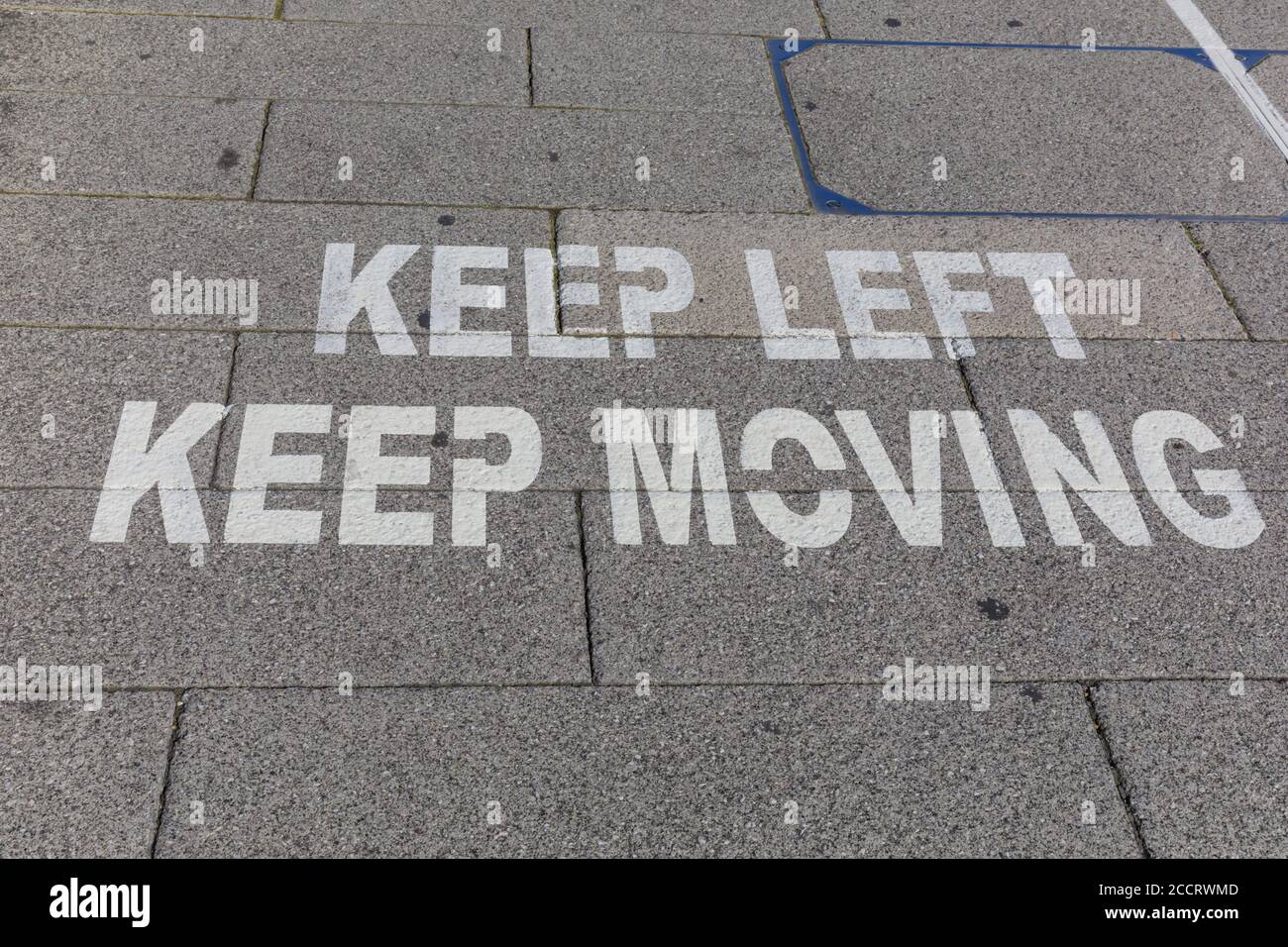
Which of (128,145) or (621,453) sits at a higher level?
(128,145)

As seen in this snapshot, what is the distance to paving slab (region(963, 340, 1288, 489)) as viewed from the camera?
5074 millimetres

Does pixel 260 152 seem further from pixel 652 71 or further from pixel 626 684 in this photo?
pixel 626 684

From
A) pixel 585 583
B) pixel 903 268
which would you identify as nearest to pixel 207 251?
pixel 585 583

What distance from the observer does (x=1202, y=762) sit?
4.05 metres

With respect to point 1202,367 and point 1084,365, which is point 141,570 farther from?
point 1202,367

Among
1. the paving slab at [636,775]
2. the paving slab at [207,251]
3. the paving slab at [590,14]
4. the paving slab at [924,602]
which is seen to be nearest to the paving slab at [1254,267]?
the paving slab at [924,602]

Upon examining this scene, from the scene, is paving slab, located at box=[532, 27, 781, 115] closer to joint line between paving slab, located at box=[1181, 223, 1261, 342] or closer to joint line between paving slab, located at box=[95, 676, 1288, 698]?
joint line between paving slab, located at box=[1181, 223, 1261, 342]

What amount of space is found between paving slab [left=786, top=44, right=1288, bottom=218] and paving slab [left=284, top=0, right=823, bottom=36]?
1.71 feet

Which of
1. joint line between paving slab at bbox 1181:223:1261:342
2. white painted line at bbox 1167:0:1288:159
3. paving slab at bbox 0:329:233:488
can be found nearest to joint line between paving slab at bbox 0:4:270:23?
paving slab at bbox 0:329:233:488

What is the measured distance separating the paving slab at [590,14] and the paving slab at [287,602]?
4.24 metres

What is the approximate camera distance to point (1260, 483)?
501 cm

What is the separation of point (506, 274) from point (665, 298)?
0.75m

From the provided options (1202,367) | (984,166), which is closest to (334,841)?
(1202,367)

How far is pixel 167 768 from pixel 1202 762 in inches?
130
